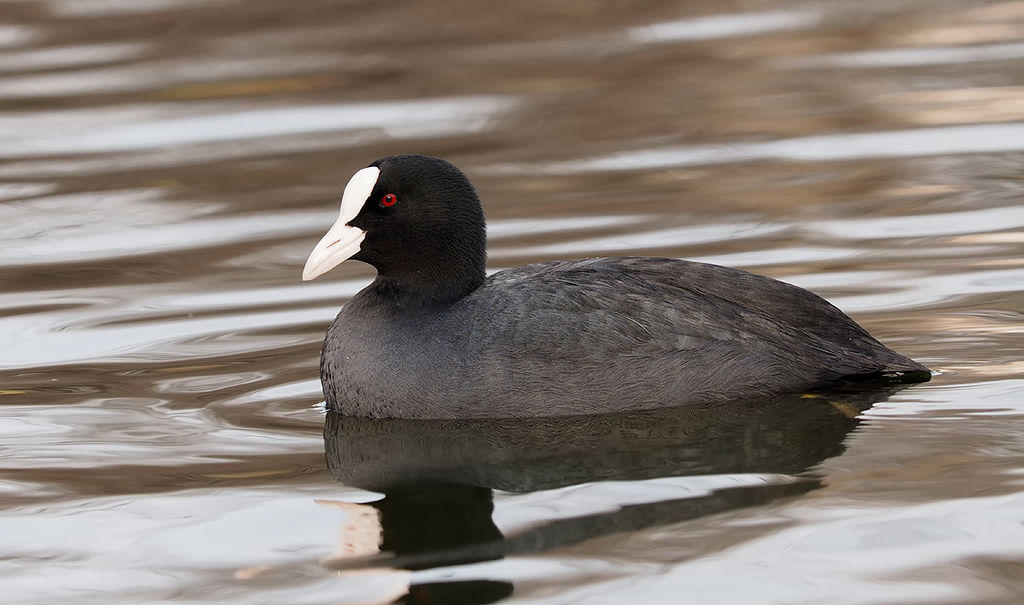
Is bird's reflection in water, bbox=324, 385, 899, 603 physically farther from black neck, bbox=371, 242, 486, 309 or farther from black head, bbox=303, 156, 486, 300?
black head, bbox=303, 156, 486, 300

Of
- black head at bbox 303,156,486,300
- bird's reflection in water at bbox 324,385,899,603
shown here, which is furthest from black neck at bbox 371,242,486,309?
bird's reflection in water at bbox 324,385,899,603

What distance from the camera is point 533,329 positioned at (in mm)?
5977

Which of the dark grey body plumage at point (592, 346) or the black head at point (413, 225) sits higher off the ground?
the black head at point (413, 225)

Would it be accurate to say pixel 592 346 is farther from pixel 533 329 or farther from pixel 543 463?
pixel 543 463

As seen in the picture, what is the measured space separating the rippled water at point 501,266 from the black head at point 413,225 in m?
0.59

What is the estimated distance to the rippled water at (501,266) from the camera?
479 centimetres

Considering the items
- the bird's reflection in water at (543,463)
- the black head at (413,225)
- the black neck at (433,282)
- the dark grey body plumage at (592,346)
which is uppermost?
the black head at (413,225)

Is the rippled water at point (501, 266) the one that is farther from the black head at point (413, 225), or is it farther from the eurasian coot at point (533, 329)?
the black head at point (413, 225)

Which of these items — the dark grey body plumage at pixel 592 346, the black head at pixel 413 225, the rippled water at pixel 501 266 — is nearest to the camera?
the rippled water at pixel 501 266

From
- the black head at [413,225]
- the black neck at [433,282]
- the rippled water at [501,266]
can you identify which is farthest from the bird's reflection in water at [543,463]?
the black head at [413,225]

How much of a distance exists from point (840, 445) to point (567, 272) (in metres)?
1.20

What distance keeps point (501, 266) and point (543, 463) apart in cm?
290

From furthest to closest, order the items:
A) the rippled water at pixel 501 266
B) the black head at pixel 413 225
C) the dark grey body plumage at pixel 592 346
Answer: the black head at pixel 413 225 → the dark grey body plumage at pixel 592 346 → the rippled water at pixel 501 266

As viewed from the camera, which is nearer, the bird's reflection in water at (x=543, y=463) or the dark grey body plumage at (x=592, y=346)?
the bird's reflection in water at (x=543, y=463)
